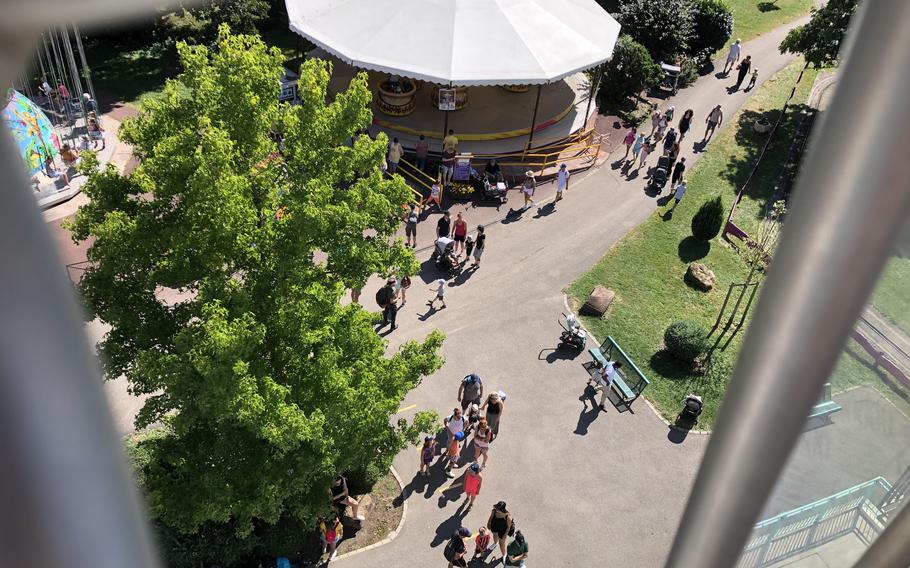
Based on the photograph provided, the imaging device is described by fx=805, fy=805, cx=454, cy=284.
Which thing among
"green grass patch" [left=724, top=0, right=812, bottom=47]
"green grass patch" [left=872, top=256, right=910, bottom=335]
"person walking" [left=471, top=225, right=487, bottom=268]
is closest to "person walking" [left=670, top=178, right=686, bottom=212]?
"person walking" [left=471, top=225, right=487, bottom=268]

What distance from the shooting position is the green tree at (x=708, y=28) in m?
37.4

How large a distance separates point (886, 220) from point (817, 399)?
37 centimetres

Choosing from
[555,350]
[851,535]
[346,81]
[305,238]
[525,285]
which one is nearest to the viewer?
[851,535]

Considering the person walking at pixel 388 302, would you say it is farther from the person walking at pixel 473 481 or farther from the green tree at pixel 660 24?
the green tree at pixel 660 24

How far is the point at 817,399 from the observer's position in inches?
54.6

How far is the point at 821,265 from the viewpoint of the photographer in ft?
3.93

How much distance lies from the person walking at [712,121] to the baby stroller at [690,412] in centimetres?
1502

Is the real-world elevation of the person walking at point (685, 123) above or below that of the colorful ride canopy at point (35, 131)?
below

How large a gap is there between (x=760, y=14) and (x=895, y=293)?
157ft

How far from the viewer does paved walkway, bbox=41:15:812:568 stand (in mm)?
16625

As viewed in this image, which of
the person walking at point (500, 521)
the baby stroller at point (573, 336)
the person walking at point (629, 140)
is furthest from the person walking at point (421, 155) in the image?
the person walking at point (500, 521)

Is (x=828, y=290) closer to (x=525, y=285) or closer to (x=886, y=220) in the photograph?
(x=886, y=220)

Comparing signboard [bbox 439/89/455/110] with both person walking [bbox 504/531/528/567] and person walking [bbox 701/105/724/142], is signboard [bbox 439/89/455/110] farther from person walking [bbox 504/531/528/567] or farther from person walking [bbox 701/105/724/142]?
person walking [bbox 504/531/528/567]

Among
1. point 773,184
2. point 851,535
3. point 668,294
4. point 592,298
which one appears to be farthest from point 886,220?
point 773,184
